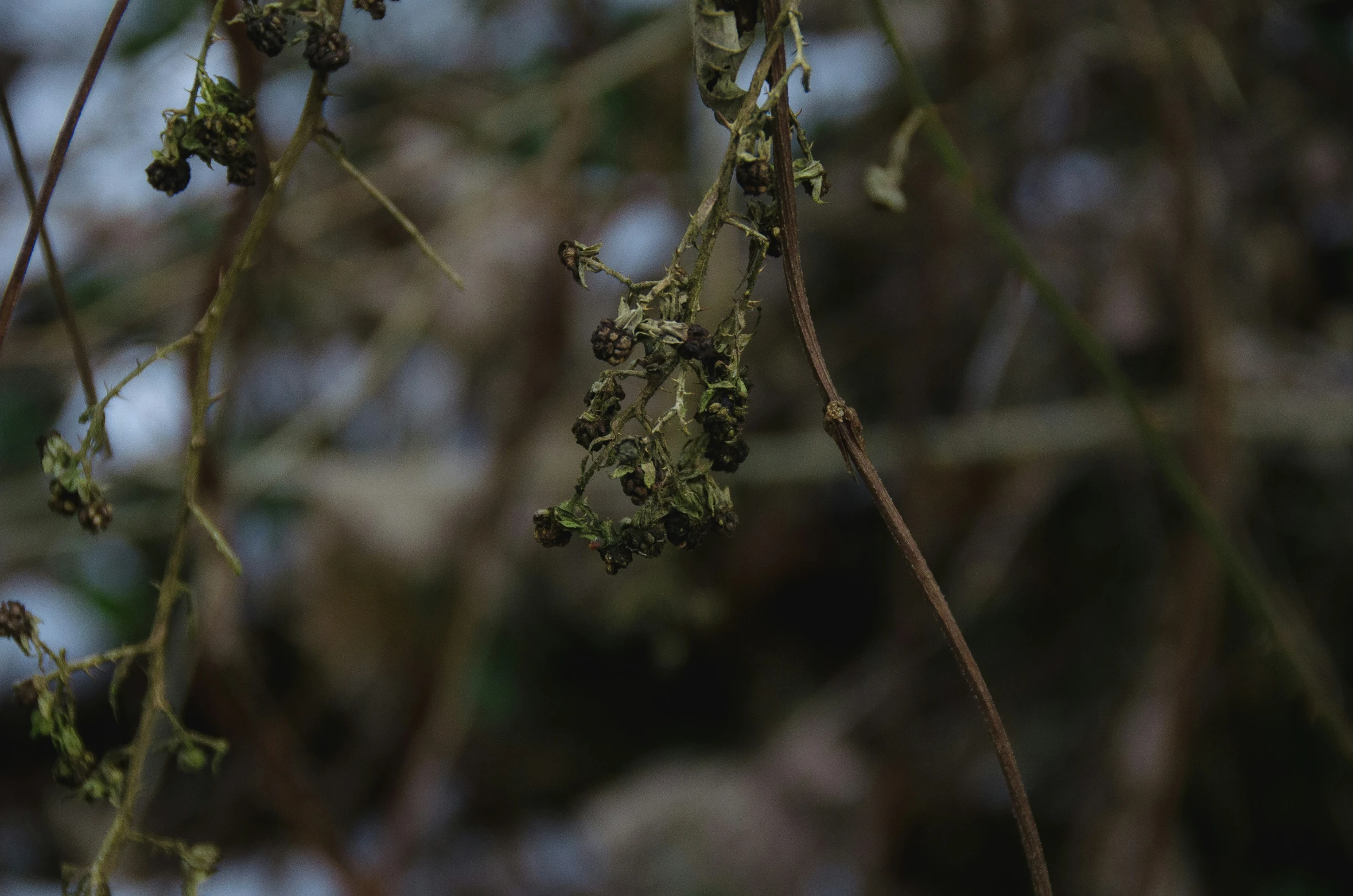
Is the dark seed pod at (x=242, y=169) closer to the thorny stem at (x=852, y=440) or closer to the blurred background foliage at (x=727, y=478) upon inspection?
the thorny stem at (x=852, y=440)

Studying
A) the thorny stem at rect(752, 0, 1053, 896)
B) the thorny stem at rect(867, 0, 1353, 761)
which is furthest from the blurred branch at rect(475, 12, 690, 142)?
the thorny stem at rect(752, 0, 1053, 896)

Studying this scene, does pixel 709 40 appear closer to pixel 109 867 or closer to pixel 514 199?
pixel 109 867

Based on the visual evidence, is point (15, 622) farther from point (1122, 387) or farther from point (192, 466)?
point (1122, 387)

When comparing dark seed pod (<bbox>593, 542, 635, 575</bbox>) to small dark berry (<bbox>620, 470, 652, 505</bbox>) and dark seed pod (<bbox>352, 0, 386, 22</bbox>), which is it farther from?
dark seed pod (<bbox>352, 0, 386, 22</bbox>)

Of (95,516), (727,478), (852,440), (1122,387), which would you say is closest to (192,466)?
(95,516)

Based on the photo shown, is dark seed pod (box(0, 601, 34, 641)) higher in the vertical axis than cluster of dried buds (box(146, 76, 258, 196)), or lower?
lower

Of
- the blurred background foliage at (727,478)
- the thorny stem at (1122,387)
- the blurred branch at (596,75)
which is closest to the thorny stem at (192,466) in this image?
the thorny stem at (1122,387)
